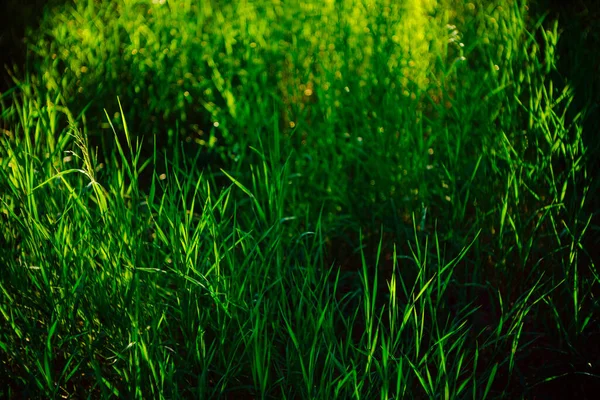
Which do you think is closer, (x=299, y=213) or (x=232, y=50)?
(x=299, y=213)

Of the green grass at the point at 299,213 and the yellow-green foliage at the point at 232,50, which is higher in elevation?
the yellow-green foliage at the point at 232,50

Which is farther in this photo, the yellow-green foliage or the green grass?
the yellow-green foliage

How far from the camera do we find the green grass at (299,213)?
1.34m

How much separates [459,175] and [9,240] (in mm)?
1295

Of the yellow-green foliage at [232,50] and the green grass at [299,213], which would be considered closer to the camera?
the green grass at [299,213]

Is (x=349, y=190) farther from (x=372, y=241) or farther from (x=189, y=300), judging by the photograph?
(x=189, y=300)

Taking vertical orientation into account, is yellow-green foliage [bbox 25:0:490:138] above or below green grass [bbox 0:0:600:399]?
above

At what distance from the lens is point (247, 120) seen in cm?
208

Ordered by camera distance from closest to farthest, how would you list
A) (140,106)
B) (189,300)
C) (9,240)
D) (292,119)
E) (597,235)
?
(189,300)
(9,240)
(597,235)
(292,119)
(140,106)

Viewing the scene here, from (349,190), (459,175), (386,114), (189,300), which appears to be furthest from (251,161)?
(189,300)

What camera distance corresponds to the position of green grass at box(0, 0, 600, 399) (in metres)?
1.34

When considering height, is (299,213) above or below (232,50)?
below

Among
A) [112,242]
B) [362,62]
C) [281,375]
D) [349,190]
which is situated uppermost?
[362,62]

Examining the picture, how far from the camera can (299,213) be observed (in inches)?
73.7
